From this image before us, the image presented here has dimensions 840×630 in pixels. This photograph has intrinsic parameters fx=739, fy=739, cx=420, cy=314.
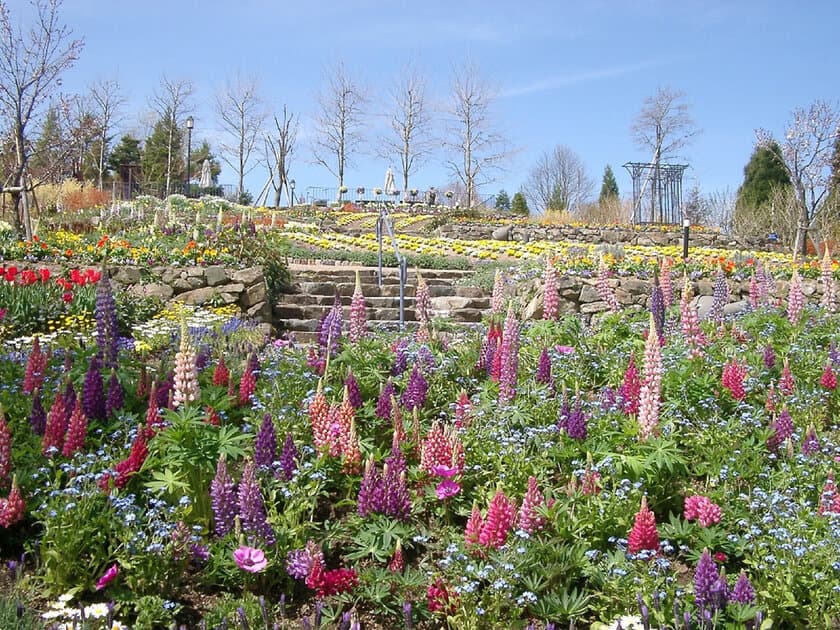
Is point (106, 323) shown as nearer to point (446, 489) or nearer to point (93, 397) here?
point (93, 397)

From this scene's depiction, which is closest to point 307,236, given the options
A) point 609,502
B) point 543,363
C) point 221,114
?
point 543,363

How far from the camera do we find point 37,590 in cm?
327

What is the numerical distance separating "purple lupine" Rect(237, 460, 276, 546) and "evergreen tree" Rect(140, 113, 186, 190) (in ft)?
150

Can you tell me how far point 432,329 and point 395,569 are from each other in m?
3.55

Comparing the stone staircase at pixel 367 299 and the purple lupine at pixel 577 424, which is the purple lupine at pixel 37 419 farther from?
the stone staircase at pixel 367 299

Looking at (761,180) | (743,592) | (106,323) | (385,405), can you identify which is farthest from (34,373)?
(761,180)

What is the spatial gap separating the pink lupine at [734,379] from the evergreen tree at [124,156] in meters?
49.1

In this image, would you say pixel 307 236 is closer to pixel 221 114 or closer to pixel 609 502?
pixel 609 502

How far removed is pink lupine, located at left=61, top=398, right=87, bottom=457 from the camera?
3766 millimetres

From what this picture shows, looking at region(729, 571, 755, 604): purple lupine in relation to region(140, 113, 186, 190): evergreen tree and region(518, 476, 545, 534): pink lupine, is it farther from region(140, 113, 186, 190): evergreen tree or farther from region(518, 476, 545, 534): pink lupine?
region(140, 113, 186, 190): evergreen tree

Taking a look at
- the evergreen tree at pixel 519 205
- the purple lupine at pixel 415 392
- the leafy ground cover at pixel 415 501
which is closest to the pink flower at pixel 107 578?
the leafy ground cover at pixel 415 501

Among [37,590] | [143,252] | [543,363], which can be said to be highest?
[143,252]

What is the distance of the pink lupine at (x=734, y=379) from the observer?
15.9 feet

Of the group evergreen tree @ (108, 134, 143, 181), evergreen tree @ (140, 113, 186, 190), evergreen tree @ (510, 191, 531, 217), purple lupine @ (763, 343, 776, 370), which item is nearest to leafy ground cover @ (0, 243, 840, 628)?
purple lupine @ (763, 343, 776, 370)
